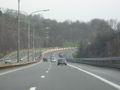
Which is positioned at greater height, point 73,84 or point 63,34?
point 63,34

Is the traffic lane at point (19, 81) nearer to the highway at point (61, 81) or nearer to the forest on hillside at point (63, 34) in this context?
the highway at point (61, 81)

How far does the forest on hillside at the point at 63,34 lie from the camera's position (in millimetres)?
85875

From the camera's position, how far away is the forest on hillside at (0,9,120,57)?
85875mm

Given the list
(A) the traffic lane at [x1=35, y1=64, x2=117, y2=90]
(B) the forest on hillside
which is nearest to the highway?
(A) the traffic lane at [x1=35, y1=64, x2=117, y2=90]

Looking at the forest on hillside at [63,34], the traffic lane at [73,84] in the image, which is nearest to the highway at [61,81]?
the traffic lane at [73,84]

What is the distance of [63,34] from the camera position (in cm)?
17475

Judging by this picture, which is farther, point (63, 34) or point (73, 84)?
point (63, 34)

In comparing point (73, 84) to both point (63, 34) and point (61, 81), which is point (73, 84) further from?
point (63, 34)

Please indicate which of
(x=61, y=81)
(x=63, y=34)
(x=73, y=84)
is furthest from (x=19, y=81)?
(x=63, y=34)

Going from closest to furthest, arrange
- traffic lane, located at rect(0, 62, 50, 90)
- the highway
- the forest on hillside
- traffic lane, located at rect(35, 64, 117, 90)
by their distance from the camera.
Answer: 1. traffic lane, located at rect(35, 64, 117, 90)
2. the highway
3. traffic lane, located at rect(0, 62, 50, 90)
4. the forest on hillside

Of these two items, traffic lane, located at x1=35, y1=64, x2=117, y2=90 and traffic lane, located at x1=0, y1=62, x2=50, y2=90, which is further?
traffic lane, located at x1=0, y1=62, x2=50, y2=90

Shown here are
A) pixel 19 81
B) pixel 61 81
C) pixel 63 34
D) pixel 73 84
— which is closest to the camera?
pixel 73 84

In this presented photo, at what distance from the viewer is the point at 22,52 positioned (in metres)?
153

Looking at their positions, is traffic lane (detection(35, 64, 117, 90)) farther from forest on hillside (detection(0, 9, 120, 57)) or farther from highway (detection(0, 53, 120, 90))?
forest on hillside (detection(0, 9, 120, 57))
